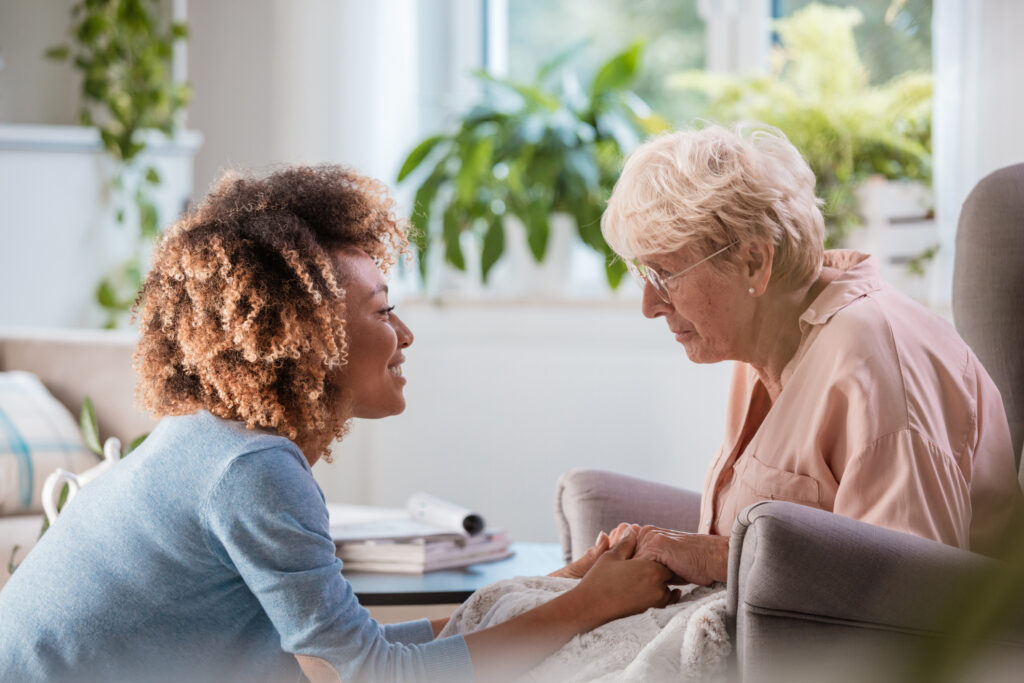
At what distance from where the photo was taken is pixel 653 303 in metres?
1.48

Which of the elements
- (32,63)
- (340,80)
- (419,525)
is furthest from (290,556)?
(32,63)

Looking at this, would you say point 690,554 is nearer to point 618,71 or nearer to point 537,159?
point 537,159

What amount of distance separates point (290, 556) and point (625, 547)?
44 cm

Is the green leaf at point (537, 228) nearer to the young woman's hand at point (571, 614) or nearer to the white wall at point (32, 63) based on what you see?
the white wall at point (32, 63)

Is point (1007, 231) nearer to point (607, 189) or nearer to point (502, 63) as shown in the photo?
point (607, 189)

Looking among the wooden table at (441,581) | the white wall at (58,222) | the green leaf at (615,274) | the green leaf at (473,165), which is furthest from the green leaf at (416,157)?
the wooden table at (441,581)

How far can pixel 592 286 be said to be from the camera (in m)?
3.32

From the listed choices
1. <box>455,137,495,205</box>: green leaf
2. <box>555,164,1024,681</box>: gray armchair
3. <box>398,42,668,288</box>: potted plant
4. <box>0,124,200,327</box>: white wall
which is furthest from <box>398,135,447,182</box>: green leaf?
<box>555,164,1024,681</box>: gray armchair

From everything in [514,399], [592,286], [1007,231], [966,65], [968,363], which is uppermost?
[966,65]

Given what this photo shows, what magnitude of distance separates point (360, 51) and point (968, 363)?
91.9 inches

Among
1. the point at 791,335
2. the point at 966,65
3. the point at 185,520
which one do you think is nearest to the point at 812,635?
the point at 791,335

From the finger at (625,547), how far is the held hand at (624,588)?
0.06ft

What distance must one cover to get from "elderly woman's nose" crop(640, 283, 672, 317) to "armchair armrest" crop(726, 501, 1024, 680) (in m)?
0.45

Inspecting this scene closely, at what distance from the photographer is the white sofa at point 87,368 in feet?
8.21
